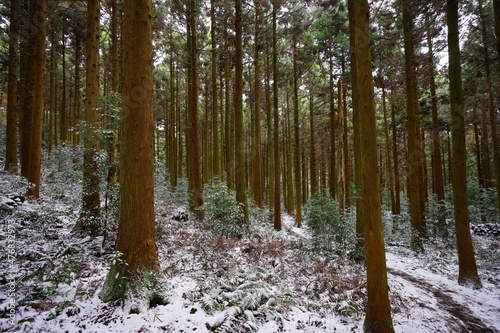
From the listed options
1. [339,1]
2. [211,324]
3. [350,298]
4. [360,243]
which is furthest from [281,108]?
[211,324]

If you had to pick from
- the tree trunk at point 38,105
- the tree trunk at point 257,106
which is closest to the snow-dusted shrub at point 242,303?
the tree trunk at point 38,105

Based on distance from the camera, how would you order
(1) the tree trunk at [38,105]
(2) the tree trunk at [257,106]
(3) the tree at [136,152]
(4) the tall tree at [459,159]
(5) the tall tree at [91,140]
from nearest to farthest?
(3) the tree at [136,152], (5) the tall tree at [91,140], (4) the tall tree at [459,159], (1) the tree trunk at [38,105], (2) the tree trunk at [257,106]

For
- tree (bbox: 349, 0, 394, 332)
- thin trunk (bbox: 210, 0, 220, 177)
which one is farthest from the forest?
thin trunk (bbox: 210, 0, 220, 177)

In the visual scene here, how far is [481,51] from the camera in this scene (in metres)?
11.3

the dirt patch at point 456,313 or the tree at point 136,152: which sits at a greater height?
the tree at point 136,152

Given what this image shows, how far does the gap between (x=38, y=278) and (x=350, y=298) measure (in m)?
5.91

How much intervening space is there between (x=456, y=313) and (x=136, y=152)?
7.56 m

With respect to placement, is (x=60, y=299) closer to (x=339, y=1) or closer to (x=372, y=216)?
(x=372, y=216)

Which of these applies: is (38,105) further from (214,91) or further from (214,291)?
(214,291)

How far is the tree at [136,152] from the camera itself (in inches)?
163

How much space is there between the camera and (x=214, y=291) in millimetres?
4648

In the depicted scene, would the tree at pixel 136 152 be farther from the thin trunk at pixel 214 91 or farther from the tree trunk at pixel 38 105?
the thin trunk at pixel 214 91

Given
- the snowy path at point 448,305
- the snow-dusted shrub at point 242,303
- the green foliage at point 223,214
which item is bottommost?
the snowy path at point 448,305

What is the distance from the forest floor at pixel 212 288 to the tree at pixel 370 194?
537 mm
